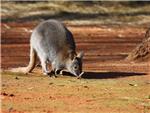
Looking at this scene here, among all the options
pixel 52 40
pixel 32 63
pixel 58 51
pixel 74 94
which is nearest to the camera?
pixel 74 94

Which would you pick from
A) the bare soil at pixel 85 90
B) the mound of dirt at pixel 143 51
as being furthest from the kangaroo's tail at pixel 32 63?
the mound of dirt at pixel 143 51

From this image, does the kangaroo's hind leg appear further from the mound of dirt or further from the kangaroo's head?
the mound of dirt

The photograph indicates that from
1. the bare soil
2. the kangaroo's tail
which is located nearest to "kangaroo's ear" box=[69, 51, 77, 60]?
the bare soil

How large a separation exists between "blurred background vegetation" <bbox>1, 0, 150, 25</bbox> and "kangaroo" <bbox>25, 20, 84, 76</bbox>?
30.3 meters

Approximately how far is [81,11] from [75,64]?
122 ft

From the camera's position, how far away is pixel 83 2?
181 ft

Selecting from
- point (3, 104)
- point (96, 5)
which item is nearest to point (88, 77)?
point (3, 104)

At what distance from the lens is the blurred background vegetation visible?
46.9 metres

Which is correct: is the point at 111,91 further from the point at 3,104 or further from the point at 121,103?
the point at 3,104

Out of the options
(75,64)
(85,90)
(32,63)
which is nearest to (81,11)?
(32,63)

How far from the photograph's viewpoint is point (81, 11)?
51500 millimetres

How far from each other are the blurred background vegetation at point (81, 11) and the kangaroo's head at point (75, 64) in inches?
1211

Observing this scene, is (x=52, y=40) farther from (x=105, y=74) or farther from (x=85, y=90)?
(x=85, y=90)

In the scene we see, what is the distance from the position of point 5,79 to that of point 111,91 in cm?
248
